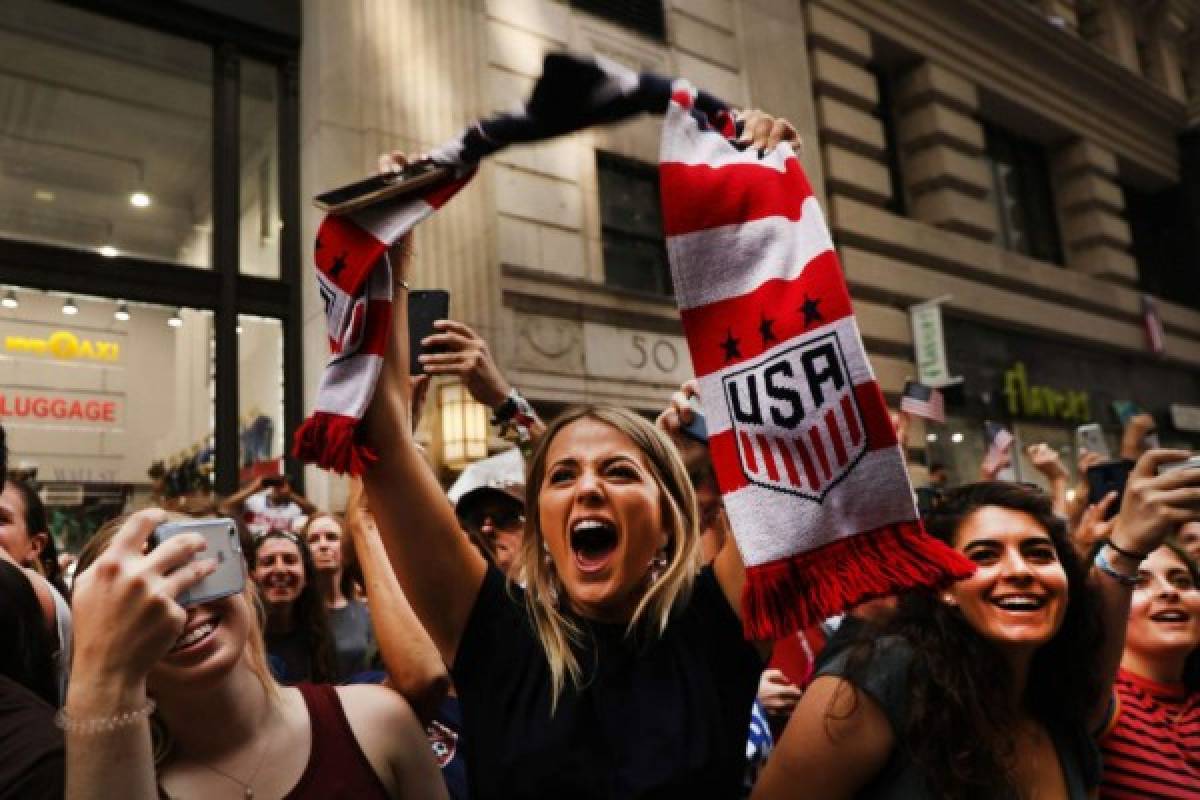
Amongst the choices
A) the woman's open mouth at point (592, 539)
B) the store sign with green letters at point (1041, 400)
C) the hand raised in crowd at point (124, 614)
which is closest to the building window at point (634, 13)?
the store sign with green letters at point (1041, 400)

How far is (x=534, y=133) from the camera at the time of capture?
1.84 m

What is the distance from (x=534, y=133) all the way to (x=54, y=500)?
6.38 m

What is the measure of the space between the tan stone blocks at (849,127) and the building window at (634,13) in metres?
2.63

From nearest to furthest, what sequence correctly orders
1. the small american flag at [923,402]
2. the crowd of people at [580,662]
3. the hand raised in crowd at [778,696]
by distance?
the crowd of people at [580,662] → the hand raised in crowd at [778,696] → the small american flag at [923,402]

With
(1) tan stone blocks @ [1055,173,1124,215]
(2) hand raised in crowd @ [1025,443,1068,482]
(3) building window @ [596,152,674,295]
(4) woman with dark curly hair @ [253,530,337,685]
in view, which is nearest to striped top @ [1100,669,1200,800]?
(2) hand raised in crowd @ [1025,443,1068,482]

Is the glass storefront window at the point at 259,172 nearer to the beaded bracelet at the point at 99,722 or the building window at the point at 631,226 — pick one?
the building window at the point at 631,226

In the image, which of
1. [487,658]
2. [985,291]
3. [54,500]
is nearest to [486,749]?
[487,658]

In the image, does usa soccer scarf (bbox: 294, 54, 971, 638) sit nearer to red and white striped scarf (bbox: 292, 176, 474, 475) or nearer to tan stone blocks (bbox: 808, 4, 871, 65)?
red and white striped scarf (bbox: 292, 176, 474, 475)

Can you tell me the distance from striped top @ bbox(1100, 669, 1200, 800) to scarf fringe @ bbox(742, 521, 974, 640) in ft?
4.79

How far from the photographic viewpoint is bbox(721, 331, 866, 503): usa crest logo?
1664 millimetres

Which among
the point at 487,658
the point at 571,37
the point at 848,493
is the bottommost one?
the point at 487,658

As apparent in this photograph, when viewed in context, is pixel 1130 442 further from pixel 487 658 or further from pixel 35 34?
pixel 35 34

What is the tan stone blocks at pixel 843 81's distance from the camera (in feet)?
40.6

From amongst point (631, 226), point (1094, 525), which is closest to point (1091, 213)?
point (631, 226)
